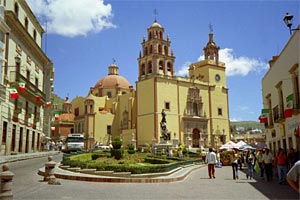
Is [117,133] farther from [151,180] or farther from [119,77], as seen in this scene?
[151,180]

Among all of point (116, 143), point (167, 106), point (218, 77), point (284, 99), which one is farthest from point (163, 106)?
point (284, 99)

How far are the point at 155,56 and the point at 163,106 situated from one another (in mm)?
7658

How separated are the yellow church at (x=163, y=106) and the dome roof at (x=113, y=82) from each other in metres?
2.43

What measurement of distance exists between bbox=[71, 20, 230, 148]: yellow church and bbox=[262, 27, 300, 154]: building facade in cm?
2064

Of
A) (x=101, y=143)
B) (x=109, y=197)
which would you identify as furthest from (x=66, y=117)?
(x=109, y=197)

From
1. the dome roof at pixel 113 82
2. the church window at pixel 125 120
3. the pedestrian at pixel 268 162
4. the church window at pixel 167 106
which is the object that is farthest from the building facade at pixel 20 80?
the dome roof at pixel 113 82

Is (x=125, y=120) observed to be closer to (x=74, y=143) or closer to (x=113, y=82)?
(x=113, y=82)

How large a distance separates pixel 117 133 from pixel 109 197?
47.1 m

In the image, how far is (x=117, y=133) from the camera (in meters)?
55.7

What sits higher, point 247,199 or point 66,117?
point 66,117

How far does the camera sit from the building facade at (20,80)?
68.0 feet

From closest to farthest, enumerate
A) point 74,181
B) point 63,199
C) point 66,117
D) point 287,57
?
point 63,199 → point 74,181 → point 287,57 → point 66,117

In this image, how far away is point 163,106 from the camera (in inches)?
1852

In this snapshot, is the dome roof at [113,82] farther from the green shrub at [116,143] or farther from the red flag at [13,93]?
the red flag at [13,93]
